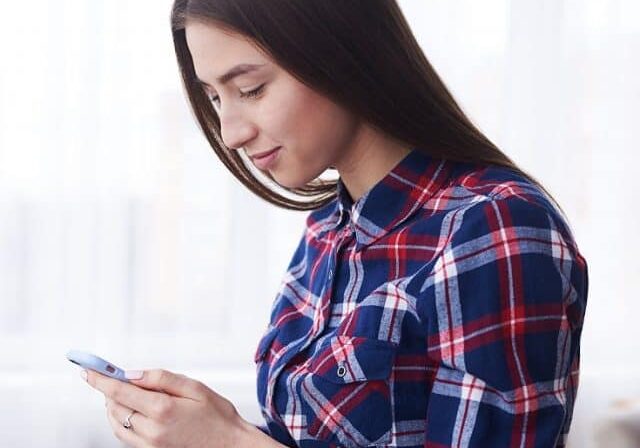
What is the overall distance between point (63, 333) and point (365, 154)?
3.10 feet

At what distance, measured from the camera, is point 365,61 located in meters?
1.02

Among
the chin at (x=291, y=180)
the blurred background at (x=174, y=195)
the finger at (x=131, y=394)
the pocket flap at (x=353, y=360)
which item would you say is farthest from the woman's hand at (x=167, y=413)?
the blurred background at (x=174, y=195)

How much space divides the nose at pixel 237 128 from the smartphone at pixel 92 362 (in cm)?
28

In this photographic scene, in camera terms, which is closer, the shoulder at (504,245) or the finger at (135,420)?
the shoulder at (504,245)

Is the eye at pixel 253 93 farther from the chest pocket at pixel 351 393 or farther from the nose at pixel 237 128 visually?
the chest pocket at pixel 351 393

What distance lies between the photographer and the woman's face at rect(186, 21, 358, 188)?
1024 mm

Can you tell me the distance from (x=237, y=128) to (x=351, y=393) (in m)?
0.32

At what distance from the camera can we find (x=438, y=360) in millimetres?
971

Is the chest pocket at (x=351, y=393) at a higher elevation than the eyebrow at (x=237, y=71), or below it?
below

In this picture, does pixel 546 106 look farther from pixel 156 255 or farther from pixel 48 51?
pixel 48 51

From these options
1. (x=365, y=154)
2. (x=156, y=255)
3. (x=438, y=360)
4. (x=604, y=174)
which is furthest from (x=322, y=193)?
(x=604, y=174)

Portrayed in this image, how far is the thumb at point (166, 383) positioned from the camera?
1.07m

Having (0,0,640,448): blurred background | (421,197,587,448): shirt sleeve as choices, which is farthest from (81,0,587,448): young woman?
(0,0,640,448): blurred background

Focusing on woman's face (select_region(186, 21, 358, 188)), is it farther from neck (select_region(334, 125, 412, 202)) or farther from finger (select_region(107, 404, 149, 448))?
finger (select_region(107, 404, 149, 448))
